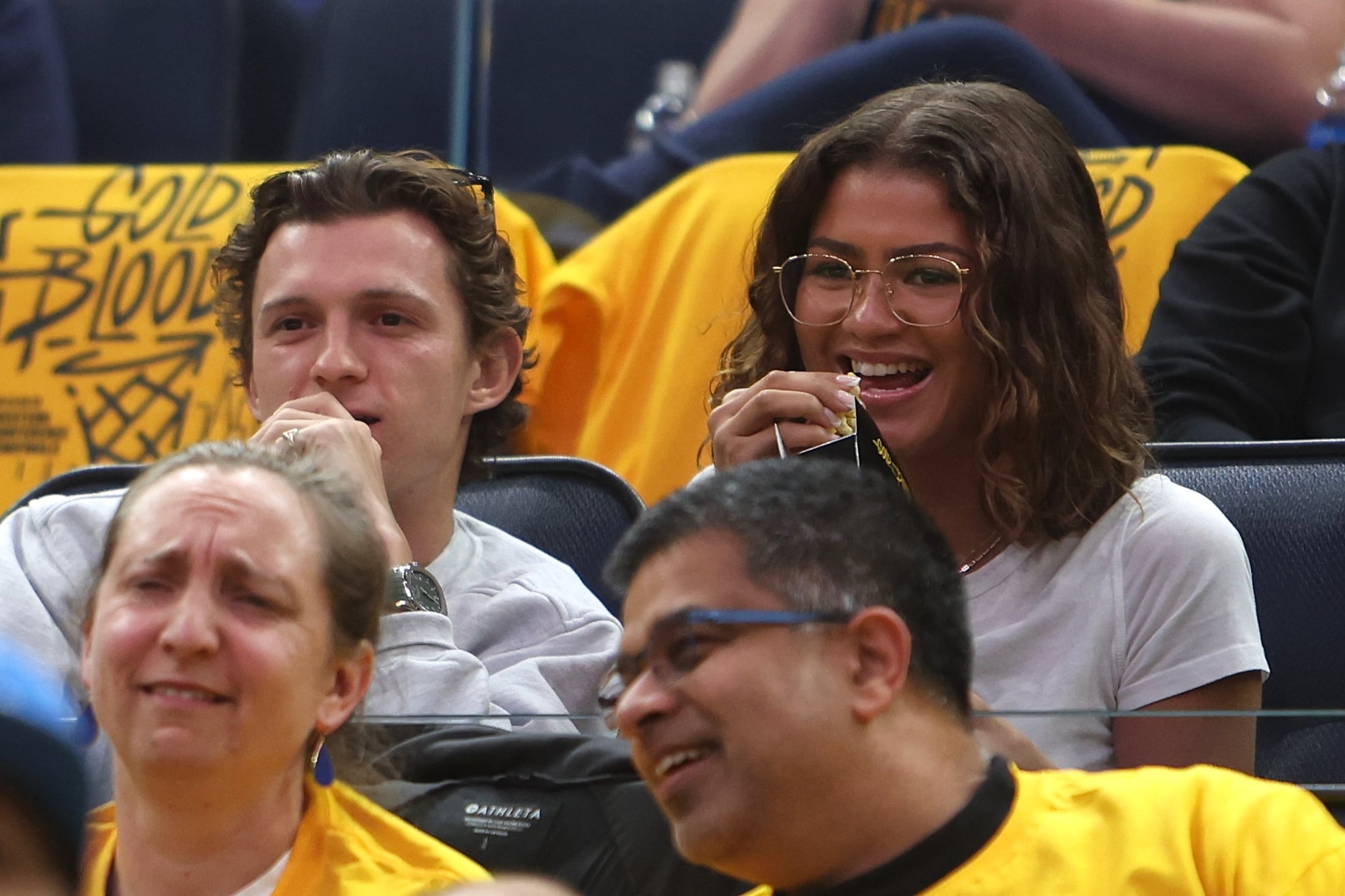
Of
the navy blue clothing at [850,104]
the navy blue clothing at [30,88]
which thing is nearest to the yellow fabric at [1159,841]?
the navy blue clothing at [850,104]

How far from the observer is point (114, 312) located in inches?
96.2

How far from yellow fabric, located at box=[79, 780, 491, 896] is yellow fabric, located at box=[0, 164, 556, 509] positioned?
128 centimetres

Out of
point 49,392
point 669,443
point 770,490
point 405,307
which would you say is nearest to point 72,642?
point 405,307

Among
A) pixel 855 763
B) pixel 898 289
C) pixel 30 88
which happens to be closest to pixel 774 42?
pixel 30 88

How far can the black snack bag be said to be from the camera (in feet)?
4.11

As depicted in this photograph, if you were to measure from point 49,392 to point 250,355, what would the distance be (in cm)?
79

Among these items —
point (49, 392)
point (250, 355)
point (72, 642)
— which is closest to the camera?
point (72, 642)

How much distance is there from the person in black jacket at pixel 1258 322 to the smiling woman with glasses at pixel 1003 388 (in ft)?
1.35

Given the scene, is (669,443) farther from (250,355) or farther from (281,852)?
(281,852)

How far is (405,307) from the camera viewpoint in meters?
1.61

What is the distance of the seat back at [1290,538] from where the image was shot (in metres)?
1.28

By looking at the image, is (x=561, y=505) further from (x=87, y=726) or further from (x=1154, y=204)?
(x=1154, y=204)

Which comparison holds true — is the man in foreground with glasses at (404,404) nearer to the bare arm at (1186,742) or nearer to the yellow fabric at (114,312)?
the bare arm at (1186,742)

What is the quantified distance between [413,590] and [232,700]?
333 millimetres
